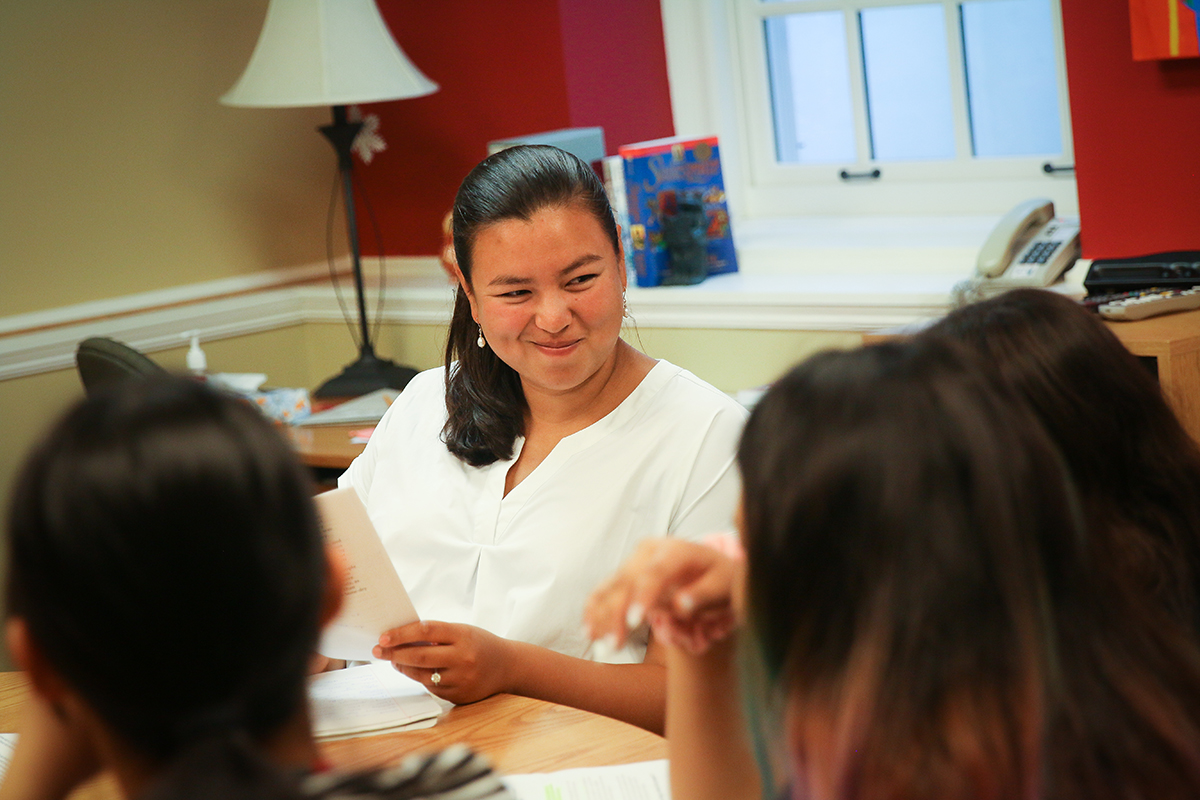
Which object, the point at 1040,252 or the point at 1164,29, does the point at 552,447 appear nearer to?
the point at 1040,252

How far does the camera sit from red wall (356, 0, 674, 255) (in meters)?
2.85

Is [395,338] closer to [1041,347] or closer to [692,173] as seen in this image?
[692,173]

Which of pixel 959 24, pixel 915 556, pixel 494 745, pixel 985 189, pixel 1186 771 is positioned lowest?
pixel 494 745

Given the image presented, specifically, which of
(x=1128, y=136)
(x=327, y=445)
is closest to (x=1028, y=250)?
(x=1128, y=136)

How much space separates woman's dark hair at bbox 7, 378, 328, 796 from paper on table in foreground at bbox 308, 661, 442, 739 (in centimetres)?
63

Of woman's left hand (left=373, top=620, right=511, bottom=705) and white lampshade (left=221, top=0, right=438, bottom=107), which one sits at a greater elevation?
white lampshade (left=221, top=0, right=438, bottom=107)

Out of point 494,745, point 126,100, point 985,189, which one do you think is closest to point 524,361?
point 494,745

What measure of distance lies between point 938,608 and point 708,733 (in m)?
0.33

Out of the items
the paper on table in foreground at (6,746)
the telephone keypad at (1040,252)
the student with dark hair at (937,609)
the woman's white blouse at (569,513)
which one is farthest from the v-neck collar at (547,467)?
the telephone keypad at (1040,252)

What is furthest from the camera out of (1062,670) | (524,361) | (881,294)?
(881,294)

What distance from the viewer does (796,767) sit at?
73 centimetres

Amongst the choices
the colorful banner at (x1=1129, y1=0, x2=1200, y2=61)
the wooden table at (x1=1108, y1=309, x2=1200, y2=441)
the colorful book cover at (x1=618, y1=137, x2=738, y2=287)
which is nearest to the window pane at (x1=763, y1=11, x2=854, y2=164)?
the colorful book cover at (x1=618, y1=137, x2=738, y2=287)

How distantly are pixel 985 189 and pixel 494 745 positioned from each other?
6.18ft

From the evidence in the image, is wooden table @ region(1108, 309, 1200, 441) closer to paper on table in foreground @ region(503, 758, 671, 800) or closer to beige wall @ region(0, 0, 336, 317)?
paper on table in foreground @ region(503, 758, 671, 800)
